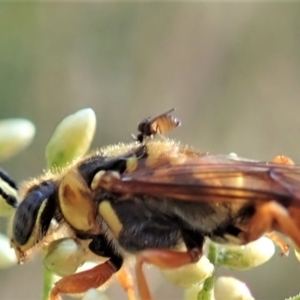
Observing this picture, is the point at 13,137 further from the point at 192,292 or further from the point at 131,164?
the point at 192,292

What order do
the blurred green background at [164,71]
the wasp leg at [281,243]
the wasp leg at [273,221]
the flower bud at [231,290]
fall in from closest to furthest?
the wasp leg at [273,221] → the flower bud at [231,290] → the wasp leg at [281,243] → the blurred green background at [164,71]

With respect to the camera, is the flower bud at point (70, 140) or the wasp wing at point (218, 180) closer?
the wasp wing at point (218, 180)

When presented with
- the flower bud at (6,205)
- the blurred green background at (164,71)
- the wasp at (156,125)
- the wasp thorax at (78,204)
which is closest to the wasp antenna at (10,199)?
the flower bud at (6,205)

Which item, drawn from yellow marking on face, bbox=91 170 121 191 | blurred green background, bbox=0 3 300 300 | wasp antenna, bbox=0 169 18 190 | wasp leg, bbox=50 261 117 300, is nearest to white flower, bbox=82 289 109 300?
wasp leg, bbox=50 261 117 300

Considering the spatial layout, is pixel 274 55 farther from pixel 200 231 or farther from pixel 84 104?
pixel 200 231

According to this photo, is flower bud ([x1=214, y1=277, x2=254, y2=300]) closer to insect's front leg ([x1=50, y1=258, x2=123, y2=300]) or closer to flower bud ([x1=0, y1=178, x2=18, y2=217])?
insect's front leg ([x1=50, y1=258, x2=123, y2=300])

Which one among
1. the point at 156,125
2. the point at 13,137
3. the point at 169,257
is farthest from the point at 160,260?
the point at 13,137

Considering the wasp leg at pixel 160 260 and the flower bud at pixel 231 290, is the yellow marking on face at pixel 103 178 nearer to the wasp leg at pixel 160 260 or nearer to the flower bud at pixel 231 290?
the wasp leg at pixel 160 260
